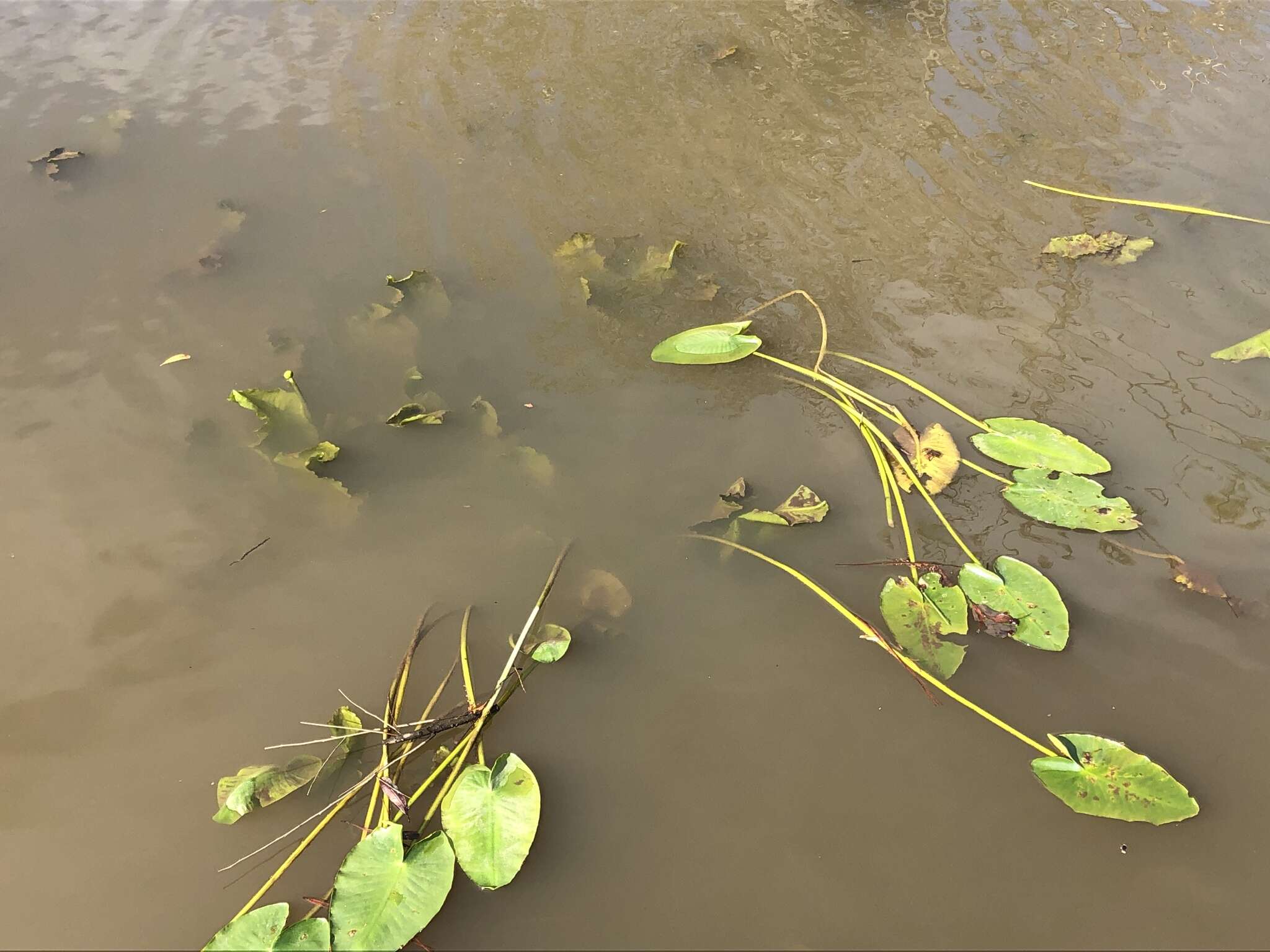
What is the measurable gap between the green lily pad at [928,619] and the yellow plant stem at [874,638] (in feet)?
0.08

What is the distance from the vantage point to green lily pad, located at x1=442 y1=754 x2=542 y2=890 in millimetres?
1557

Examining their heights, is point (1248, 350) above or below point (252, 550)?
above

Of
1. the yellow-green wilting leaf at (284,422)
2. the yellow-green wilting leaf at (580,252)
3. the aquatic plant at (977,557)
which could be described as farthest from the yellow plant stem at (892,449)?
the yellow-green wilting leaf at (284,422)

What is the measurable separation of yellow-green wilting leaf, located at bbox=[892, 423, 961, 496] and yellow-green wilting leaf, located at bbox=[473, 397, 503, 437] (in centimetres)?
123

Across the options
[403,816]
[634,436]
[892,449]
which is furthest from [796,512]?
[403,816]

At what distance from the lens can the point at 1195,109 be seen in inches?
135

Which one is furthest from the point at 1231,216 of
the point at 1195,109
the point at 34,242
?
the point at 34,242

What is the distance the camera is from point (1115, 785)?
5.47 feet

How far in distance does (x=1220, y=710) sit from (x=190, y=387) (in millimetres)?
3101

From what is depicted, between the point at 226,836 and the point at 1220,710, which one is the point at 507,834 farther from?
the point at 1220,710

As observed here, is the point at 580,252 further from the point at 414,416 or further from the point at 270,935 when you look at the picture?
the point at 270,935

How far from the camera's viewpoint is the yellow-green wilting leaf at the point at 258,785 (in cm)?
166

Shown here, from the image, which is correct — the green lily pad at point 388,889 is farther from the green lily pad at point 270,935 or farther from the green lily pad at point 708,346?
the green lily pad at point 708,346

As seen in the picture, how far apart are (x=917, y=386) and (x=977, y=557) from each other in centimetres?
65
